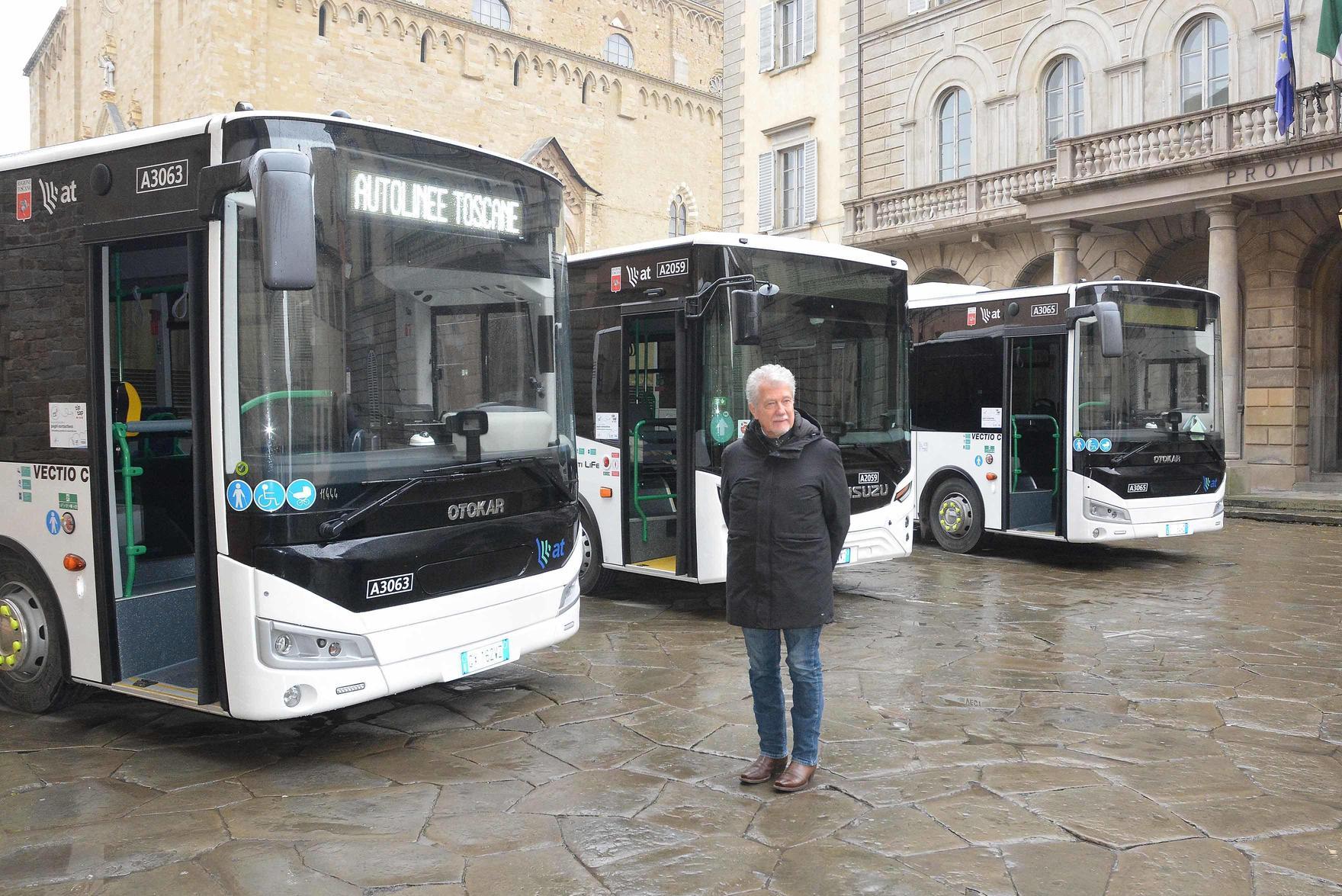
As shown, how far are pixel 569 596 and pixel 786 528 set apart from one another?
1975 mm

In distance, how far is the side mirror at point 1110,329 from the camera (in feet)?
35.8

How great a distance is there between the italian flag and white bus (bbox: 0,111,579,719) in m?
15.3

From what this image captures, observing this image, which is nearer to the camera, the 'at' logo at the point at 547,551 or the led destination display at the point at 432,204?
the led destination display at the point at 432,204

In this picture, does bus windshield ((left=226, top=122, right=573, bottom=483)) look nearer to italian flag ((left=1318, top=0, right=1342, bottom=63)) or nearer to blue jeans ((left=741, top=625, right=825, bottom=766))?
blue jeans ((left=741, top=625, right=825, bottom=766))

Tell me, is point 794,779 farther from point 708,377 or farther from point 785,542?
point 708,377

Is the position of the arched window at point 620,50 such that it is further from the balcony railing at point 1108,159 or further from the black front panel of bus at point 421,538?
the black front panel of bus at point 421,538

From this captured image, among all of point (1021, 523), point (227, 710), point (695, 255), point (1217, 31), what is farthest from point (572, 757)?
point (1217, 31)

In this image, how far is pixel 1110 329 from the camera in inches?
432

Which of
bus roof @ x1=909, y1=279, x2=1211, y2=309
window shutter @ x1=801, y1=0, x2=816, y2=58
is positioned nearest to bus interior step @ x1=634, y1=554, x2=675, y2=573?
bus roof @ x1=909, y1=279, x2=1211, y2=309

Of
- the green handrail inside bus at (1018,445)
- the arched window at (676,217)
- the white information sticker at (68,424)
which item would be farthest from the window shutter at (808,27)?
the white information sticker at (68,424)

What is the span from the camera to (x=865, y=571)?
37.8 ft

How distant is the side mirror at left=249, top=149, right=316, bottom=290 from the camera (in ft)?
14.9

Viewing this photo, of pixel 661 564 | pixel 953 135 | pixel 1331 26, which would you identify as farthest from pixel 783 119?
pixel 661 564

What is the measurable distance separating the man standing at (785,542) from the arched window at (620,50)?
45.5 metres
